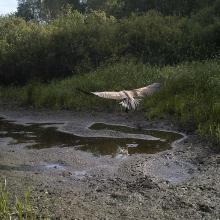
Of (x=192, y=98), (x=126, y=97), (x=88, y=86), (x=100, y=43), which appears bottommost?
(x=192, y=98)

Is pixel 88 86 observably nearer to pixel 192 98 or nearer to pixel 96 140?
pixel 192 98

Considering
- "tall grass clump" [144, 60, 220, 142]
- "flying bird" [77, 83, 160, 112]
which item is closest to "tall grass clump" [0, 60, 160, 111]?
"tall grass clump" [144, 60, 220, 142]

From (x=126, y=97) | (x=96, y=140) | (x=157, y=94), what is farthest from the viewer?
(x=157, y=94)

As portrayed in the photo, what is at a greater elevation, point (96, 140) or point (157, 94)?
point (157, 94)

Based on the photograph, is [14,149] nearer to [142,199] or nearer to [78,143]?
[78,143]

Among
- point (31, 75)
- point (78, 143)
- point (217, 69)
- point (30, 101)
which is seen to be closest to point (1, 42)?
point (31, 75)

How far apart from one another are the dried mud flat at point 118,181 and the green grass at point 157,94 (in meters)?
1.49

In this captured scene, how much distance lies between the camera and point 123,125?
49.4ft

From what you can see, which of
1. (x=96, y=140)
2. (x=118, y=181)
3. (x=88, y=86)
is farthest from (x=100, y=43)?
(x=118, y=181)

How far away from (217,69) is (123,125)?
14.6ft

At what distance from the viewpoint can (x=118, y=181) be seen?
9.02 metres

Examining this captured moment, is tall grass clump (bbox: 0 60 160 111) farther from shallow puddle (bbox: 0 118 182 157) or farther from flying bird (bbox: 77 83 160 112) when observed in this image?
flying bird (bbox: 77 83 160 112)

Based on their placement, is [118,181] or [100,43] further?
[100,43]

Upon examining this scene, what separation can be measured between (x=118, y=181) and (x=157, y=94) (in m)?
8.23
